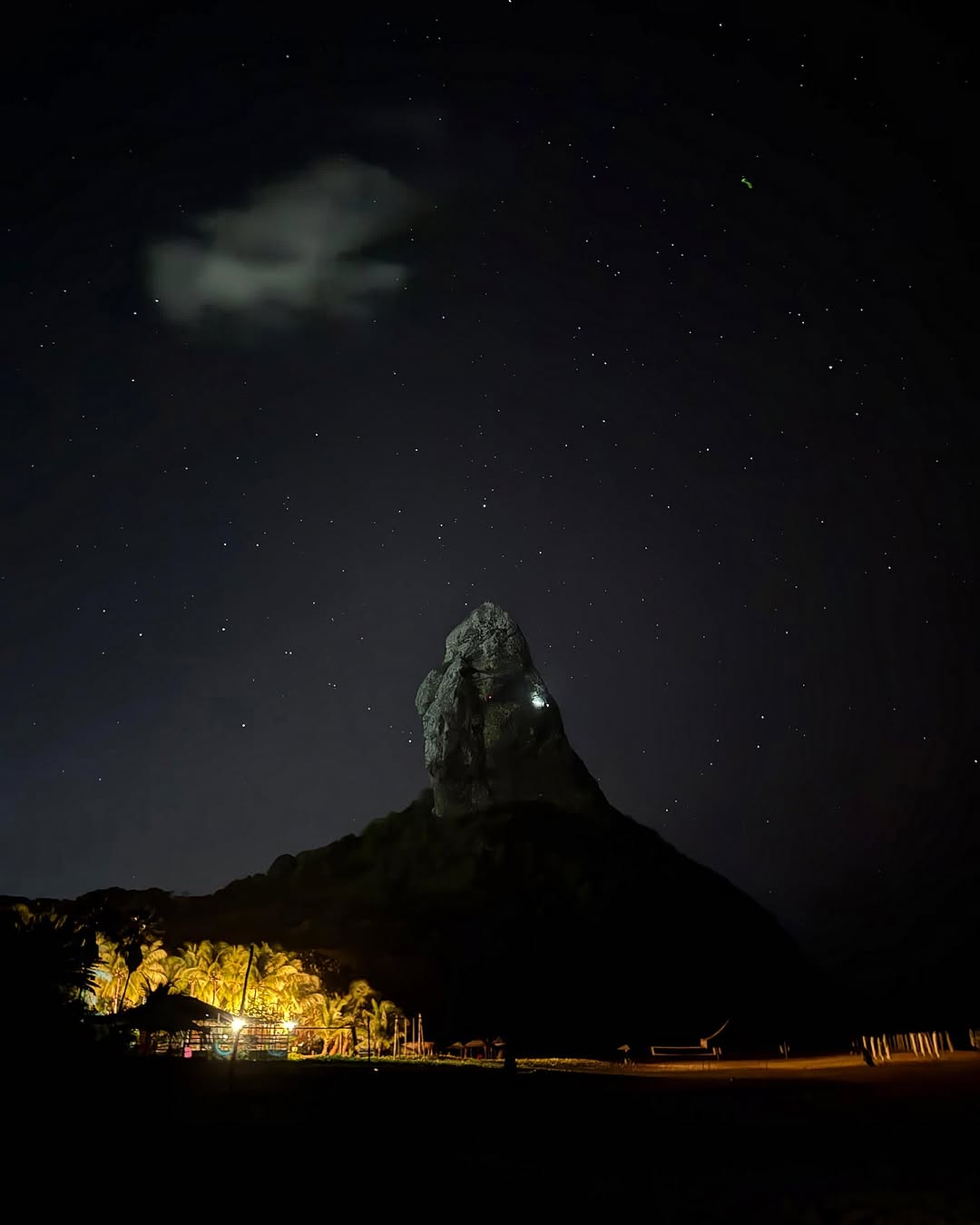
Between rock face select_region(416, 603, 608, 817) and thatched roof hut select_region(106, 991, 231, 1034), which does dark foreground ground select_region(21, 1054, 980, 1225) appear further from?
rock face select_region(416, 603, 608, 817)

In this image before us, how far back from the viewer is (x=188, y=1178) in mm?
13688

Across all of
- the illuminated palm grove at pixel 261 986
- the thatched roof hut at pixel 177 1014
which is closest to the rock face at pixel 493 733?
the illuminated palm grove at pixel 261 986

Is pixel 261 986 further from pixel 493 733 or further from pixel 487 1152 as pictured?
pixel 493 733

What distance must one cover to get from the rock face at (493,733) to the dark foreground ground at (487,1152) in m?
149

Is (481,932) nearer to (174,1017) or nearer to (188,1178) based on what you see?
(174,1017)

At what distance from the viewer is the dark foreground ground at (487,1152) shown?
12.6 metres

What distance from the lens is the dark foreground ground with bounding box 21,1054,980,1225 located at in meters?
12.6

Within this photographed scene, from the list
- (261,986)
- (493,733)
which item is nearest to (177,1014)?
(261,986)

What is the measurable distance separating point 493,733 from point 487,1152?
528 feet

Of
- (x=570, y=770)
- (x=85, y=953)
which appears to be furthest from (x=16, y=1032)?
(x=570, y=770)

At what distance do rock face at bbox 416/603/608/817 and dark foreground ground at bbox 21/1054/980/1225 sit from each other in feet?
488

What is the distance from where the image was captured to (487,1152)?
1711cm

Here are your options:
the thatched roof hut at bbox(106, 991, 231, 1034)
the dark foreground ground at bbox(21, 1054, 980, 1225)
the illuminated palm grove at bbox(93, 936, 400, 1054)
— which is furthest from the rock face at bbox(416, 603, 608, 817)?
the dark foreground ground at bbox(21, 1054, 980, 1225)

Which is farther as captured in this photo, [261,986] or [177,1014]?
[261,986]
